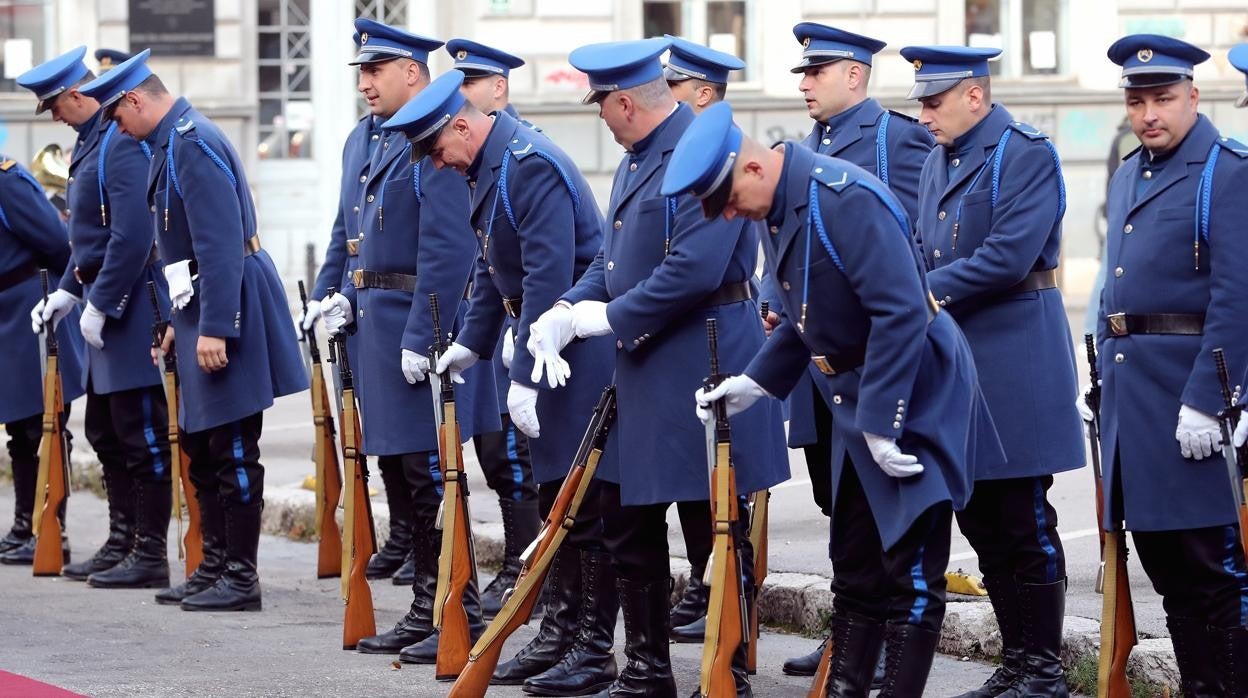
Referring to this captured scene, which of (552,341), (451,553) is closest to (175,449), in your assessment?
(451,553)

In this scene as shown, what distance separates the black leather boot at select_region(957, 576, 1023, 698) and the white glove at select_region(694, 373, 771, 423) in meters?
1.03

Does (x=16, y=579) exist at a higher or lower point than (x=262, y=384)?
lower

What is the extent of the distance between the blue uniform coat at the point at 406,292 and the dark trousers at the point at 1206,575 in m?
2.49

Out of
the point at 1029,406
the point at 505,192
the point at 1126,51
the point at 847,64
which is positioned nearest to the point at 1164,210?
the point at 1126,51

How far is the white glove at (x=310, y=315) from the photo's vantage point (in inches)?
299

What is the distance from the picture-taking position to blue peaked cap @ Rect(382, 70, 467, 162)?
6.30 meters

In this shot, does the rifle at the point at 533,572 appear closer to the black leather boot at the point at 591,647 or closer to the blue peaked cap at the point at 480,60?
the black leather boot at the point at 591,647

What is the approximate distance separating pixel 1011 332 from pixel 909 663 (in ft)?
4.21

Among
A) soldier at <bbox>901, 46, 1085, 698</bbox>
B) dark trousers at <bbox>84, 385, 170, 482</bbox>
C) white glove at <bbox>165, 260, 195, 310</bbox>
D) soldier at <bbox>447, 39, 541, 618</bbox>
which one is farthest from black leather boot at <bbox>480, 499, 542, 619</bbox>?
soldier at <bbox>901, 46, 1085, 698</bbox>

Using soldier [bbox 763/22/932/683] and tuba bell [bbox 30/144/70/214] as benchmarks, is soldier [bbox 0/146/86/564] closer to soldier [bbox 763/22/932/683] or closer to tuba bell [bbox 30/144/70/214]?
tuba bell [bbox 30/144/70/214]

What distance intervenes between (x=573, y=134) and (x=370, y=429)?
Answer: 12945mm

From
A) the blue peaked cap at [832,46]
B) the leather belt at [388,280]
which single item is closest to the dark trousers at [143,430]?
the leather belt at [388,280]

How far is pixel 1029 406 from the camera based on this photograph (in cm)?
591

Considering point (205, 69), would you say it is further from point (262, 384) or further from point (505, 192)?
point (505, 192)
